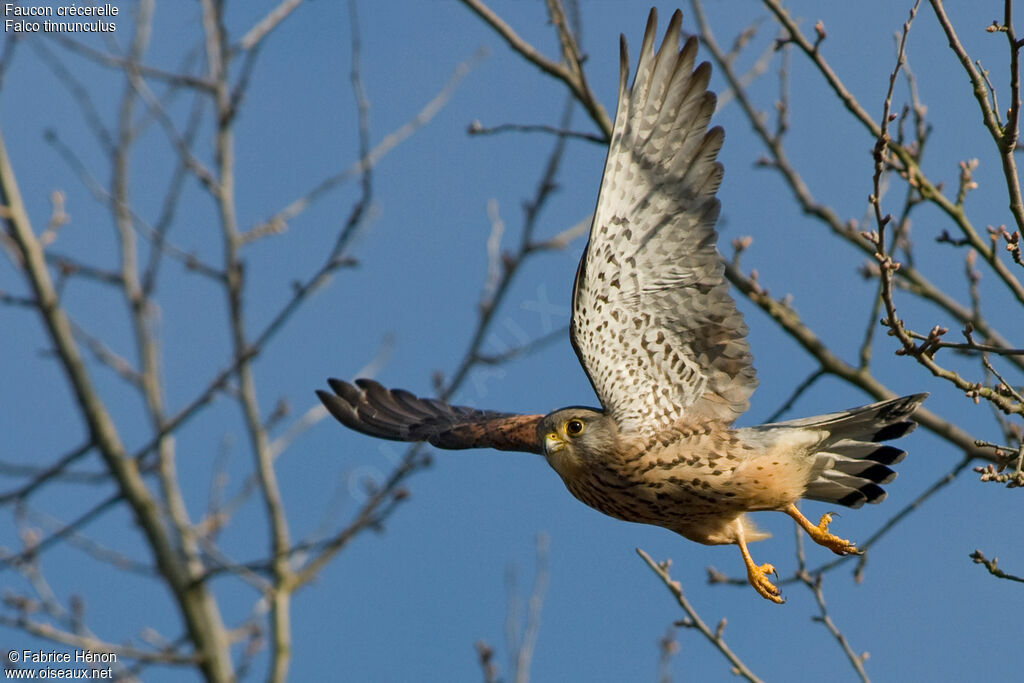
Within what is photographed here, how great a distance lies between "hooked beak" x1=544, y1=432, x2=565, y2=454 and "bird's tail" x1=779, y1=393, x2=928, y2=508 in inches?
30.8

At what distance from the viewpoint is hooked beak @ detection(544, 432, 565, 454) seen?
3570 mm

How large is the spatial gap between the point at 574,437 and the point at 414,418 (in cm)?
144

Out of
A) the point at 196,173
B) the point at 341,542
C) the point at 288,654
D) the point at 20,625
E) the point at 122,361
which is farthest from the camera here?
the point at 122,361

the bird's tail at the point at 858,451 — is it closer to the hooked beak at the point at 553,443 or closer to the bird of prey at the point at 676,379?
the bird of prey at the point at 676,379

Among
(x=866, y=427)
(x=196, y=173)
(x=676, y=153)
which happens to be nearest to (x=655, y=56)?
(x=676, y=153)

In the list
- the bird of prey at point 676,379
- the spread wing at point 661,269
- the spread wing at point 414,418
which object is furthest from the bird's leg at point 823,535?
the spread wing at point 414,418

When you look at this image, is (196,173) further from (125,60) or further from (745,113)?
(745,113)

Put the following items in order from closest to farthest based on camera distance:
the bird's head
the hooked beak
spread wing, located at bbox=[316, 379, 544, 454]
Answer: the bird's head < the hooked beak < spread wing, located at bbox=[316, 379, 544, 454]

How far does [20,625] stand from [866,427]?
3.88 meters

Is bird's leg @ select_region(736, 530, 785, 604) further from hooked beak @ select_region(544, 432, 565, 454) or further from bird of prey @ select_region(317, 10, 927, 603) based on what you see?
hooked beak @ select_region(544, 432, 565, 454)

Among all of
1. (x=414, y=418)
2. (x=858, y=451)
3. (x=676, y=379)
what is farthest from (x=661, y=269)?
(x=414, y=418)

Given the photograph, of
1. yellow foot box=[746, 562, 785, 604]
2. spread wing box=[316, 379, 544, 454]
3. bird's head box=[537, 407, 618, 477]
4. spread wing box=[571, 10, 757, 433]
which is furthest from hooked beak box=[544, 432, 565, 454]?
yellow foot box=[746, 562, 785, 604]

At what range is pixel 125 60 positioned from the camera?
20.4ft

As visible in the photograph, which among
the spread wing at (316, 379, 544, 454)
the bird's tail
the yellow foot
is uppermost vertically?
the spread wing at (316, 379, 544, 454)
